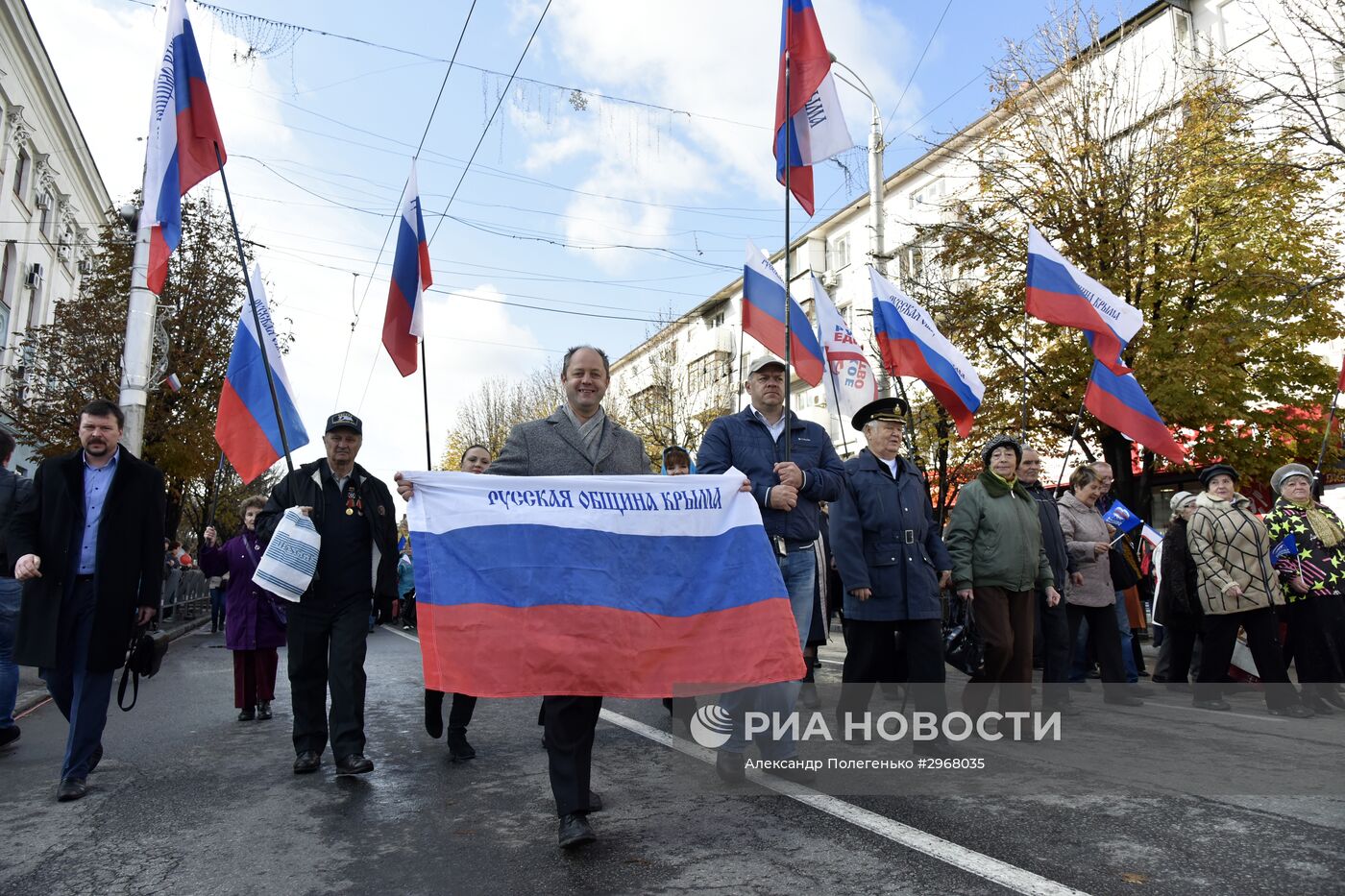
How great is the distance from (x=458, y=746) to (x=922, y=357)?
713 cm

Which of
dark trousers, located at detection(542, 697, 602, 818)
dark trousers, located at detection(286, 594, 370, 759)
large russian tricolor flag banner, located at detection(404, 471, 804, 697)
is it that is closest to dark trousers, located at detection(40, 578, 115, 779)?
dark trousers, located at detection(286, 594, 370, 759)

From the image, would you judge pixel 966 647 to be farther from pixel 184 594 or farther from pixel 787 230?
pixel 184 594

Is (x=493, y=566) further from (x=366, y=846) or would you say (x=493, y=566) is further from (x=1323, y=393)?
(x=1323, y=393)

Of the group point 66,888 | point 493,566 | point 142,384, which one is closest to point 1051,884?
point 493,566

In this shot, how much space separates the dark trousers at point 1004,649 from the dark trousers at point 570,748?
313cm

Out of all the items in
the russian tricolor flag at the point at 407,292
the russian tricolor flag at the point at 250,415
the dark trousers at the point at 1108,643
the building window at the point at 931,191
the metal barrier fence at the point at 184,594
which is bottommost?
the dark trousers at the point at 1108,643

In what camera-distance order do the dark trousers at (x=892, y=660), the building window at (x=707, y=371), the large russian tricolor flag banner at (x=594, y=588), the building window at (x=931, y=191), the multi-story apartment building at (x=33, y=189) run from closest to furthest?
the large russian tricolor flag banner at (x=594, y=588), the dark trousers at (x=892, y=660), the multi-story apartment building at (x=33, y=189), the building window at (x=931, y=191), the building window at (x=707, y=371)

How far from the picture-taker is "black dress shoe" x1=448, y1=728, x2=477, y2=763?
5902 millimetres

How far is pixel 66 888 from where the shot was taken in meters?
3.54

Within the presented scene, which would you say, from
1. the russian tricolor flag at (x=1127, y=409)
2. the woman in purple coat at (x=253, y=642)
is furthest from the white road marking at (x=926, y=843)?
the russian tricolor flag at (x=1127, y=409)

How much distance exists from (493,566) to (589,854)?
3.94 feet

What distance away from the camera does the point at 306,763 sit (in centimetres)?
556

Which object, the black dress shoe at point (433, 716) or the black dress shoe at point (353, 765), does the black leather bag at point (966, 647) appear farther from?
the black dress shoe at point (353, 765)

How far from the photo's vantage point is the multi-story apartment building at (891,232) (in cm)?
2205
